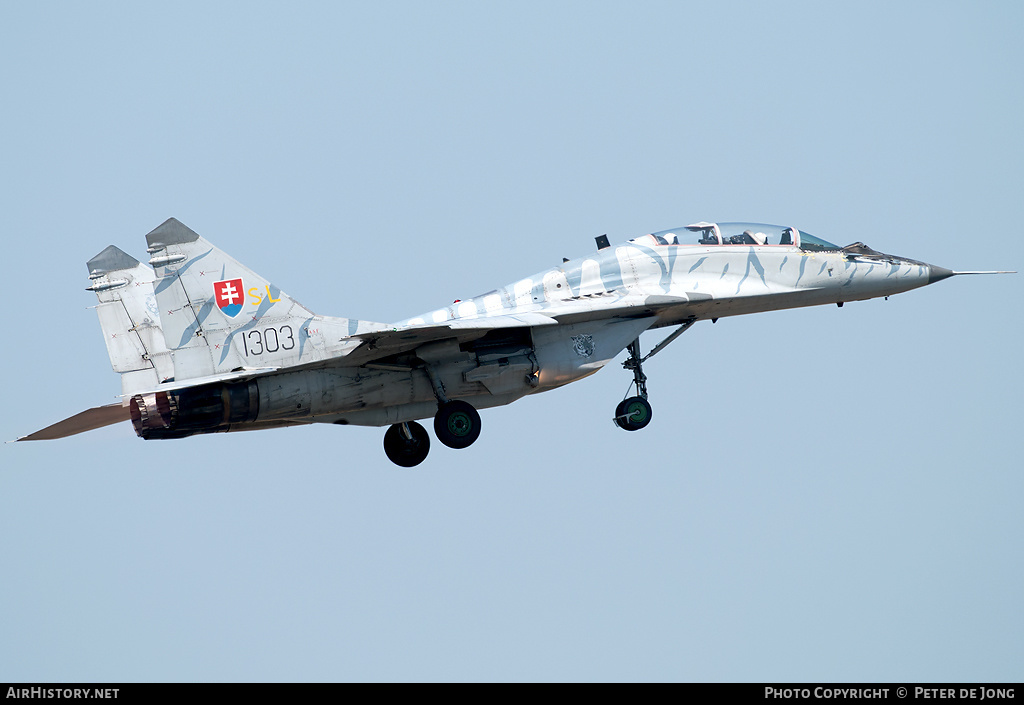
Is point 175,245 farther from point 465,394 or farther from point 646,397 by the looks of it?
point 646,397

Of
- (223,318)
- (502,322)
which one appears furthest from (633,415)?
(223,318)

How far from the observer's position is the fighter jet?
20.2 meters

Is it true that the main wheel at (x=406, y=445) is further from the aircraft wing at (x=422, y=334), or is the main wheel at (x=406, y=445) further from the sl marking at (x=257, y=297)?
the sl marking at (x=257, y=297)

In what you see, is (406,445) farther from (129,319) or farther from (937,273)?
(937,273)

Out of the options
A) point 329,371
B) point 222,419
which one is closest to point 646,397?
point 329,371

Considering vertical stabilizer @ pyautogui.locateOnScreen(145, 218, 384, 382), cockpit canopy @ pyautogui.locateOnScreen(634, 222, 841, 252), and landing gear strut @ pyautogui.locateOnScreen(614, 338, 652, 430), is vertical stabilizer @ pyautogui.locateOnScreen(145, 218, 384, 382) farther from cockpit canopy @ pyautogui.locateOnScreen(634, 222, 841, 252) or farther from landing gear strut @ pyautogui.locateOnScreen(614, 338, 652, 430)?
cockpit canopy @ pyautogui.locateOnScreen(634, 222, 841, 252)

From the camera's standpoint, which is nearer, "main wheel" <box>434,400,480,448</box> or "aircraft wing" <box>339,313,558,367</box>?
"aircraft wing" <box>339,313,558,367</box>

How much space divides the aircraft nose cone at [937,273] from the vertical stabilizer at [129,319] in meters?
14.6

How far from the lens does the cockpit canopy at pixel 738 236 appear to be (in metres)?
23.5

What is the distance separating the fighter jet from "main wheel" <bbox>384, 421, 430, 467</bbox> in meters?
0.03

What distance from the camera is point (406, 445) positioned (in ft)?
A: 75.8

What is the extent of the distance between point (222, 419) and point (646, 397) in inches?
303

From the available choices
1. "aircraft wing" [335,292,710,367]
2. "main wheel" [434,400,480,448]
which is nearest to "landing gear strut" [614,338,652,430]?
"aircraft wing" [335,292,710,367]

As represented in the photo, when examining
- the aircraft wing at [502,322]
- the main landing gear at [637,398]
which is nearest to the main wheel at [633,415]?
the main landing gear at [637,398]
